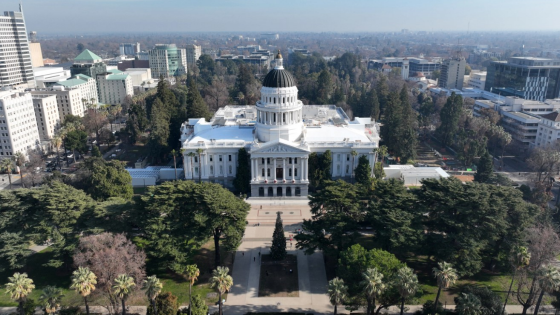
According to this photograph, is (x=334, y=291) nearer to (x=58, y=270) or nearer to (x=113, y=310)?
(x=113, y=310)

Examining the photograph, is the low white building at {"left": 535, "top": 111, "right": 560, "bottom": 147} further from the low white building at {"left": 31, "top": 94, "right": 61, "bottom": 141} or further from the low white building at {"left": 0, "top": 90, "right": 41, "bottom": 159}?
the low white building at {"left": 31, "top": 94, "right": 61, "bottom": 141}

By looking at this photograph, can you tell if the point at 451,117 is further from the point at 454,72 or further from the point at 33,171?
the point at 33,171

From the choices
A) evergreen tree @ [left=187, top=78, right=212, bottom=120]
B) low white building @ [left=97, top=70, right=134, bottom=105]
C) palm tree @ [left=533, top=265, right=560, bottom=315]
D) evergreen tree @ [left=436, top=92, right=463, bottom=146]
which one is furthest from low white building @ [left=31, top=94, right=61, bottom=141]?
palm tree @ [left=533, top=265, right=560, bottom=315]

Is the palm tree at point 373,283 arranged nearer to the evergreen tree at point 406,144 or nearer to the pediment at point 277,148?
the pediment at point 277,148

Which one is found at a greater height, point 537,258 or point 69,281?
point 537,258

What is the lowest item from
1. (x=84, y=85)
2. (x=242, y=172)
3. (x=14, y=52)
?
(x=242, y=172)

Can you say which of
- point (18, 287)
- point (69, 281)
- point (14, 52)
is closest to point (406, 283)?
point (18, 287)

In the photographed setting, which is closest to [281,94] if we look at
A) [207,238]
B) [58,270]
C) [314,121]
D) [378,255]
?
[314,121]
